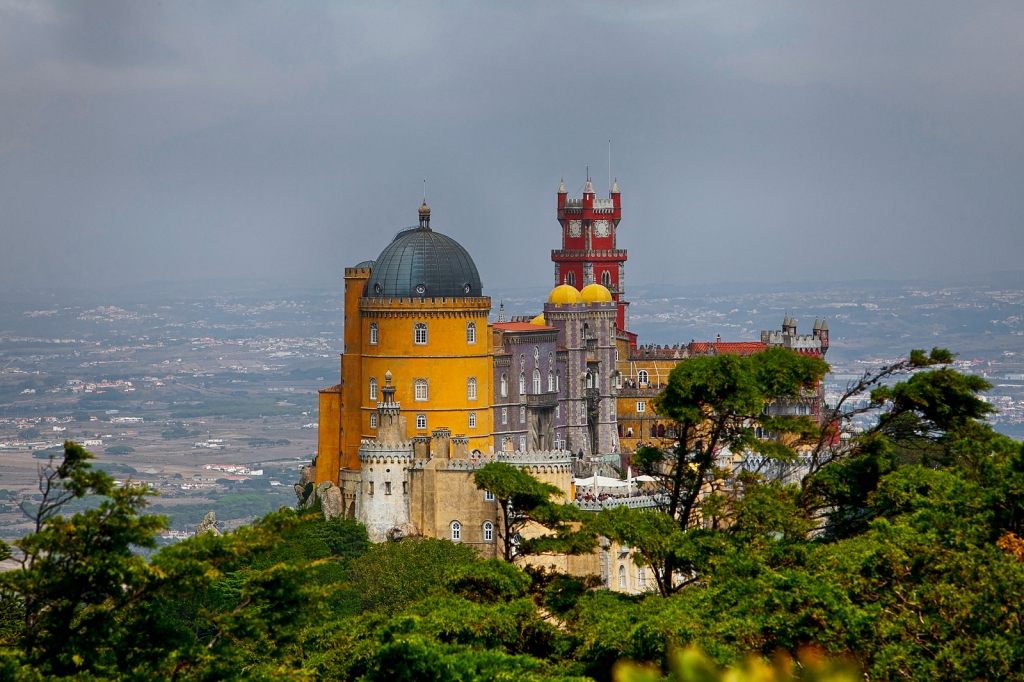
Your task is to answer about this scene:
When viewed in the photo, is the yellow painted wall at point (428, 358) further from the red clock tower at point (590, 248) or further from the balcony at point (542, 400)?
the red clock tower at point (590, 248)

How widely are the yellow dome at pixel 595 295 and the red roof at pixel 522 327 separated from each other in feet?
12.9

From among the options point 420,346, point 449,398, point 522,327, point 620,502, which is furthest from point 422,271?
point 620,502

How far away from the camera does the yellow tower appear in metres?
89.3

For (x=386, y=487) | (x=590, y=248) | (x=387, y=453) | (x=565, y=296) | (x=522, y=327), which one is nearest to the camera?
(x=386, y=487)

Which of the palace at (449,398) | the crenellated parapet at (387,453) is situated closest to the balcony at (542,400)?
the palace at (449,398)

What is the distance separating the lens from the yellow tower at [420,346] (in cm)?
8931

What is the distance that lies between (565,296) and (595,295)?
9.20 ft

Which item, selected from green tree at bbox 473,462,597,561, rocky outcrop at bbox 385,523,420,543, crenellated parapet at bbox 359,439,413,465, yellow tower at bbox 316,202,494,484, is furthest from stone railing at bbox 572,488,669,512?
green tree at bbox 473,462,597,561

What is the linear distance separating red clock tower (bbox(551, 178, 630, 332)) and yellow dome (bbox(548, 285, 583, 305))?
23.4 metres

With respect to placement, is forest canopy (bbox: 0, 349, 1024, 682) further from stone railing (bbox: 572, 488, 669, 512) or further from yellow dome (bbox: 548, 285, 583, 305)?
yellow dome (bbox: 548, 285, 583, 305)

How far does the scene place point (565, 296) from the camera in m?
101

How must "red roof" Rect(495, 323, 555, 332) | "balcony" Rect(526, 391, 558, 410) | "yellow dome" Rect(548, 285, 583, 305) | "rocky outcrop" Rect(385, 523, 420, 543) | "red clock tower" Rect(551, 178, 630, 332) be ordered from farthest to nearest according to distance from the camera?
"red clock tower" Rect(551, 178, 630, 332)
"yellow dome" Rect(548, 285, 583, 305)
"red roof" Rect(495, 323, 555, 332)
"balcony" Rect(526, 391, 558, 410)
"rocky outcrop" Rect(385, 523, 420, 543)

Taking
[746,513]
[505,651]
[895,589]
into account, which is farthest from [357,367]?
[895,589]

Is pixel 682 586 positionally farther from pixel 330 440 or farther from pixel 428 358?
pixel 330 440
